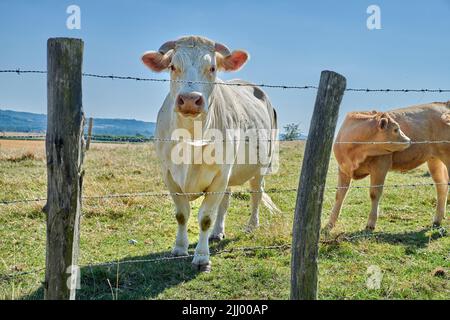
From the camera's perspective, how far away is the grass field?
5.10 metres

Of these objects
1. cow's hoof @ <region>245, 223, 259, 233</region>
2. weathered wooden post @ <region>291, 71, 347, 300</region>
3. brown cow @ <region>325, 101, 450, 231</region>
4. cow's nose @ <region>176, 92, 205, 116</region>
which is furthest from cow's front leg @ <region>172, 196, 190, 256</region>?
weathered wooden post @ <region>291, 71, 347, 300</region>

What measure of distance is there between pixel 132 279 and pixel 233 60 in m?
2.81

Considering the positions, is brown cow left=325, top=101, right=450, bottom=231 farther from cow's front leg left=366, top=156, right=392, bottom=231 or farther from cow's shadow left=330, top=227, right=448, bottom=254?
cow's shadow left=330, top=227, right=448, bottom=254

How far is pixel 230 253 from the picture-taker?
6.39 m

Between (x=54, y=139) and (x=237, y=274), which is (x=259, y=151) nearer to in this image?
(x=237, y=274)

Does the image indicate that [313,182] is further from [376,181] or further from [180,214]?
[376,181]

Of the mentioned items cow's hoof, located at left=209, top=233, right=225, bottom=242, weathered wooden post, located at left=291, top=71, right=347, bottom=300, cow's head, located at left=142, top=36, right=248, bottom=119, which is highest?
cow's head, located at left=142, top=36, right=248, bottom=119

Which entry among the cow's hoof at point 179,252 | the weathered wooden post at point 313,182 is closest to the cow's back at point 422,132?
the cow's hoof at point 179,252

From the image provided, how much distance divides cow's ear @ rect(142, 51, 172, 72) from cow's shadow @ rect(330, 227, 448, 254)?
3.12 meters

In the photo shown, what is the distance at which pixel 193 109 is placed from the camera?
4953 mm

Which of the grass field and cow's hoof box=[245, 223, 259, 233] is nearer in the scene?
the grass field

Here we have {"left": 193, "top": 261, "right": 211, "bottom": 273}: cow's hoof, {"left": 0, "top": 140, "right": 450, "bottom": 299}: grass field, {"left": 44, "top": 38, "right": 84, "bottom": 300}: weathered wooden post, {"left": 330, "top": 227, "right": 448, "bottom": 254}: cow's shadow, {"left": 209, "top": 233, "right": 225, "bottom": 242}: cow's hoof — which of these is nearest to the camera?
{"left": 44, "top": 38, "right": 84, "bottom": 300}: weathered wooden post
